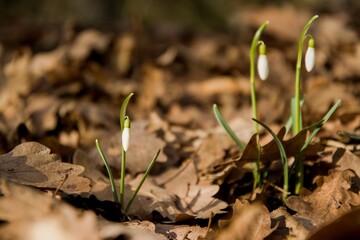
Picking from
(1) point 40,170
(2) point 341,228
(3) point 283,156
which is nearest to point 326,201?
(3) point 283,156

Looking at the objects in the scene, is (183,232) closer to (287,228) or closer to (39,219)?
(287,228)

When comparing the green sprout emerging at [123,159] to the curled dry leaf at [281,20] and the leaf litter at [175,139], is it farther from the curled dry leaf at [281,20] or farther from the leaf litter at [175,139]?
the curled dry leaf at [281,20]

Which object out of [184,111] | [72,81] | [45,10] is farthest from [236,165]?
A: [45,10]

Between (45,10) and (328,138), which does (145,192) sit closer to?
(328,138)

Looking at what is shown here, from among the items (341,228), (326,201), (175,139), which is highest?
(341,228)

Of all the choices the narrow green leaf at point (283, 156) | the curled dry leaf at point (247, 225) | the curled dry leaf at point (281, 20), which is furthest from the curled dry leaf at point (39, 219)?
the curled dry leaf at point (281, 20)

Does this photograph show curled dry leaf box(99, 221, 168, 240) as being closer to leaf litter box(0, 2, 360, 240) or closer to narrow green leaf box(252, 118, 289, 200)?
leaf litter box(0, 2, 360, 240)

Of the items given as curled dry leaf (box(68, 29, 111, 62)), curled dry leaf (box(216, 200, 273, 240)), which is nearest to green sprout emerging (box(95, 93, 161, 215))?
curled dry leaf (box(216, 200, 273, 240))

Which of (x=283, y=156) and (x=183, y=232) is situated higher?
(x=283, y=156)
